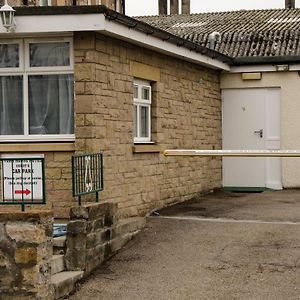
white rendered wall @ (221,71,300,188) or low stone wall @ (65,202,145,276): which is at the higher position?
white rendered wall @ (221,71,300,188)

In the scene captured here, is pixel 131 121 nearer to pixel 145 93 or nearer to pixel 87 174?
pixel 145 93

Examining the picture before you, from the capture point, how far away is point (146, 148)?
527 inches

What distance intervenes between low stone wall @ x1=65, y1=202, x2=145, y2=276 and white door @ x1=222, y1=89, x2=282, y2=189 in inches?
306

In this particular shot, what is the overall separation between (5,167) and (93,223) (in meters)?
1.58

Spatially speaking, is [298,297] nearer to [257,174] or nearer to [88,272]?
[88,272]

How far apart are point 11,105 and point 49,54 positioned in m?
0.99

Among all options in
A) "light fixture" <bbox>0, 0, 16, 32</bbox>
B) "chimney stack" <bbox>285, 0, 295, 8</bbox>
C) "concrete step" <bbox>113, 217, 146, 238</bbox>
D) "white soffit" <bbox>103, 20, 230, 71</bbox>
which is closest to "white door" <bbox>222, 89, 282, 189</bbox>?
"white soffit" <bbox>103, 20, 230, 71</bbox>

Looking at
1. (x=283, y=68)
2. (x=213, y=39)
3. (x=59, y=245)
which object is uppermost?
(x=213, y=39)

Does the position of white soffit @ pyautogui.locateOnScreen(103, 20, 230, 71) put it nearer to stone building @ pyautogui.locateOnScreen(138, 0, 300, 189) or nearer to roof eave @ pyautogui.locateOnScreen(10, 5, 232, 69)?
roof eave @ pyautogui.locateOnScreen(10, 5, 232, 69)

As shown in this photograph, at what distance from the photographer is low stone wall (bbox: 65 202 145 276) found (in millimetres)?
9742

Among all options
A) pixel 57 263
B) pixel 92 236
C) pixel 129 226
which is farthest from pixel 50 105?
pixel 57 263

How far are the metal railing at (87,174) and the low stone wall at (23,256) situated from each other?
1.44 metres

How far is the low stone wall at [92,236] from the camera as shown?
9742 millimetres

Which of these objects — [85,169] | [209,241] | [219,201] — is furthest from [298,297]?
[219,201]
